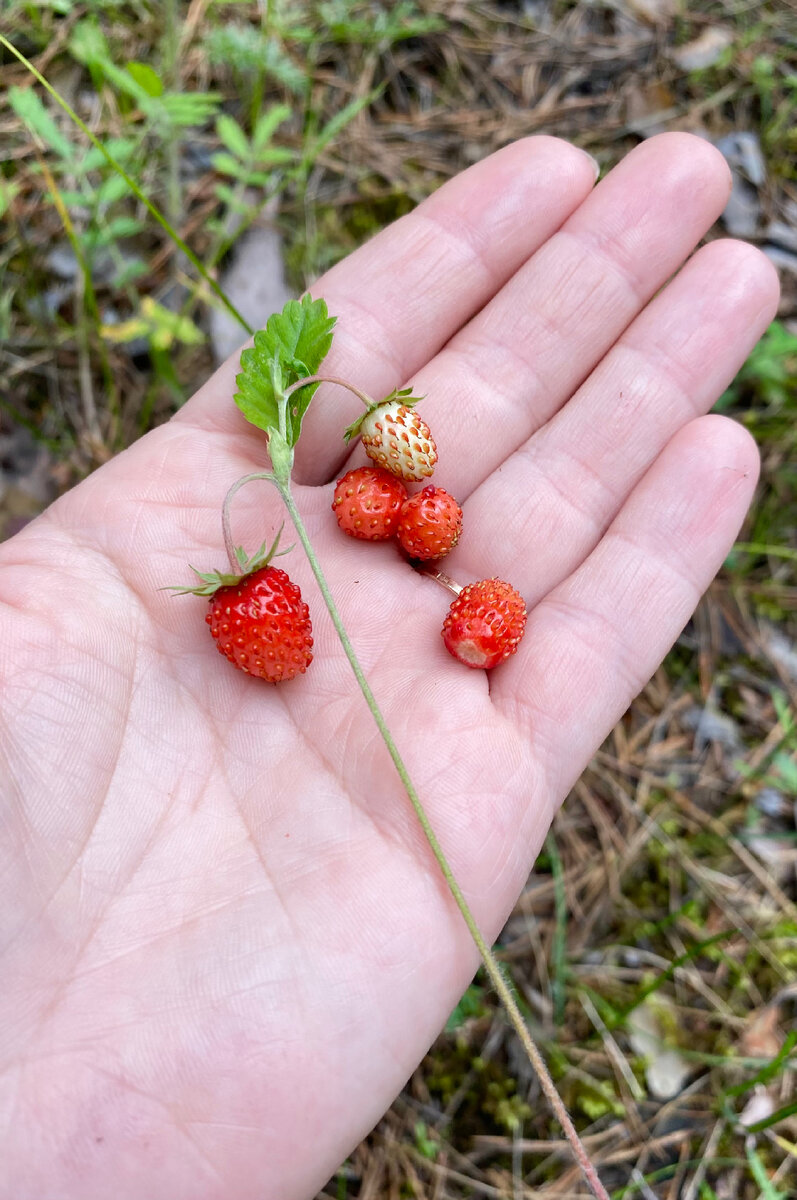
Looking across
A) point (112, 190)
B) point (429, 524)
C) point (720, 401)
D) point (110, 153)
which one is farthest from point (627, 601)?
point (110, 153)

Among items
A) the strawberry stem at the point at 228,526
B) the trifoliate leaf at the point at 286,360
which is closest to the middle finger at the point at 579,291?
the trifoliate leaf at the point at 286,360

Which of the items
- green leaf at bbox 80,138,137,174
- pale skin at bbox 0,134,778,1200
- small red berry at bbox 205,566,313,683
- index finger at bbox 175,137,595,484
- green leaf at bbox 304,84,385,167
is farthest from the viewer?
green leaf at bbox 304,84,385,167

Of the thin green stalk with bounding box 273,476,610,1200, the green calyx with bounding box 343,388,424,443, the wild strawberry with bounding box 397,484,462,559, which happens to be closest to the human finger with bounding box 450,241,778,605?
the wild strawberry with bounding box 397,484,462,559

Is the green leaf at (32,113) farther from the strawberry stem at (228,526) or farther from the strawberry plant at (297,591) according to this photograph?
the strawberry stem at (228,526)

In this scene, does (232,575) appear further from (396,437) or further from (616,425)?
(616,425)

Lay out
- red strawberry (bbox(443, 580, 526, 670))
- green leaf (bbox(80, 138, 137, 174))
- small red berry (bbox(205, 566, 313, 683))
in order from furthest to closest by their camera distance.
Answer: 1. green leaf (bbox(80, 138, 137, 174))
2. red strawberry (bbox(443, 580, 526, 670))
3. small red berry (bbox(205, 566, 313, 683))

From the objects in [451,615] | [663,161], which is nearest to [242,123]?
[663,161]

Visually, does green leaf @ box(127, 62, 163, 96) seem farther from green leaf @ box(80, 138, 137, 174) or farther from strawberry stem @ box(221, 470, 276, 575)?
strawberry stem @ box(221, 470, 276, 575)
